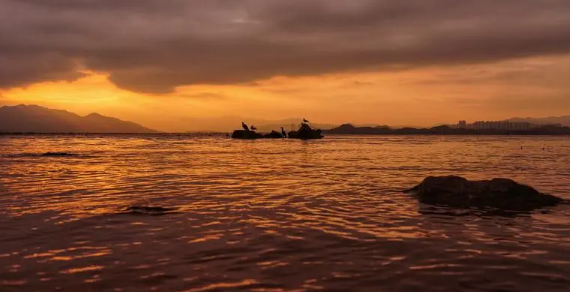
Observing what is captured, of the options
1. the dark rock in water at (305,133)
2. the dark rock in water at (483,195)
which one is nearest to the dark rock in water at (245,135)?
the dark rock in water at (305,133)

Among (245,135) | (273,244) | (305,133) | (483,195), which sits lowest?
(273,244)

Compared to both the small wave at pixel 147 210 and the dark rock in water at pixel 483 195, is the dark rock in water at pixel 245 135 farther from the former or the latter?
the small wave at pixel 147 210

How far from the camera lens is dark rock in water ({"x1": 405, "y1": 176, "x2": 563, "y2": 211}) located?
47.1 ft

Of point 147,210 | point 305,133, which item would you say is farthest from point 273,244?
point 305,133

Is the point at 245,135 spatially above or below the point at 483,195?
above

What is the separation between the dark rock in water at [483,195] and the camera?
565 inches

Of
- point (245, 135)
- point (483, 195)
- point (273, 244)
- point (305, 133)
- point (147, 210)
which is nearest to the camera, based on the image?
point (273, 244)

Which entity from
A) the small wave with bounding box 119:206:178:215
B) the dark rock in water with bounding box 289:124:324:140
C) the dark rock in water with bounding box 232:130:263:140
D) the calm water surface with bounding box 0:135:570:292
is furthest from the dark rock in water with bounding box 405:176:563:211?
the dark rock in water with bounding box 232:130:263:140

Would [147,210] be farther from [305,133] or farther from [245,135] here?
[245,135]

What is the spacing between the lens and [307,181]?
70.2 ft

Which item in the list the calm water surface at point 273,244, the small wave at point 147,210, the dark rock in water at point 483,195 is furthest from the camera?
the dark rock in water at point 483,195

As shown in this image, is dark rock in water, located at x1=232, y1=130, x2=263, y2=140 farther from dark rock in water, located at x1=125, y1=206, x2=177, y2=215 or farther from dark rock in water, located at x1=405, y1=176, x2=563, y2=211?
dark rock in water, located at x1=125, y1=206, x2=177, y2=215

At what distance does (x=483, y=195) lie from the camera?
14.9m

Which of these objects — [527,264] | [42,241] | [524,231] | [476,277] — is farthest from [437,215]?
[42,241]
